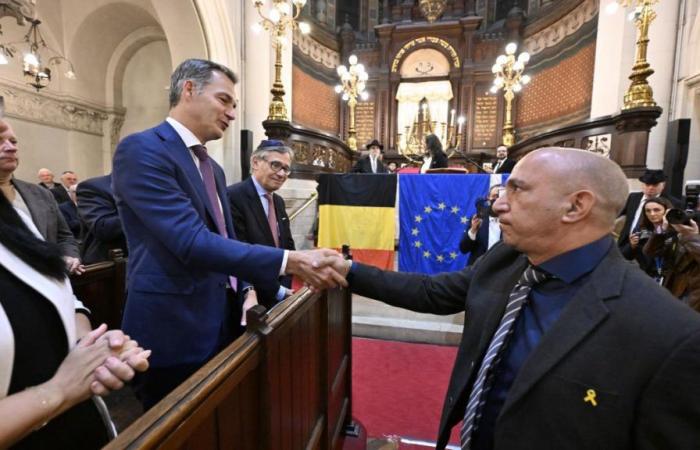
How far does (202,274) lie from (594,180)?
1205mm

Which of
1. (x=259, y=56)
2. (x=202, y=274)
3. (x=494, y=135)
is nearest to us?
(x=202, y=274)

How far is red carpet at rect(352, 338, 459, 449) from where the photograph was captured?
225cm

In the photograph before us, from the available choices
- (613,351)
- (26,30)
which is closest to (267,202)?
(613,351)

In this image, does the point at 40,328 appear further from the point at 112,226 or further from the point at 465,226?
the point at 465,226

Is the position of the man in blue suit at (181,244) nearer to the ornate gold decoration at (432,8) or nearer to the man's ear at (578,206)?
the man's ear at (578,206)

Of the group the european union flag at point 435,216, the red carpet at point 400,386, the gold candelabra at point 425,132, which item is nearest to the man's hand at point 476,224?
the european union flag at point 435,216

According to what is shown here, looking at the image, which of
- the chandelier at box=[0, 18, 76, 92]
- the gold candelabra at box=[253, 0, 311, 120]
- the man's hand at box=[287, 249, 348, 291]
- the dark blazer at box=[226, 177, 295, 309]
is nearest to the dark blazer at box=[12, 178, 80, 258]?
the dark blazer at box=[226, 177, 295, 309]

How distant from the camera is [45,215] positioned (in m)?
2.01

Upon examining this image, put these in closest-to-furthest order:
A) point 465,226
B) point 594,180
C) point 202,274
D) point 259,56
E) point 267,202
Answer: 1. point 594,180
2. point 202,274
3. point 267,202
4. point 465,226
5. point 259,56

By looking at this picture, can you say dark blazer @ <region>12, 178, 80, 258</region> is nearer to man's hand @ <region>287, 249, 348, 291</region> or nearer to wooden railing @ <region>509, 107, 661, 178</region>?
man's hand @ <region>287, 249, 348, 291</region>

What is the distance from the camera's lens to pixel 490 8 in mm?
10125

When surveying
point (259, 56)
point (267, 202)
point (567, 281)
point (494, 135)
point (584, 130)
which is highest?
point (259, 56)

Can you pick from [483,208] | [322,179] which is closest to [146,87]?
[322,179]

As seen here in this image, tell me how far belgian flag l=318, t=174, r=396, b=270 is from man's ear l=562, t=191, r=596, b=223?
12.0 feet
